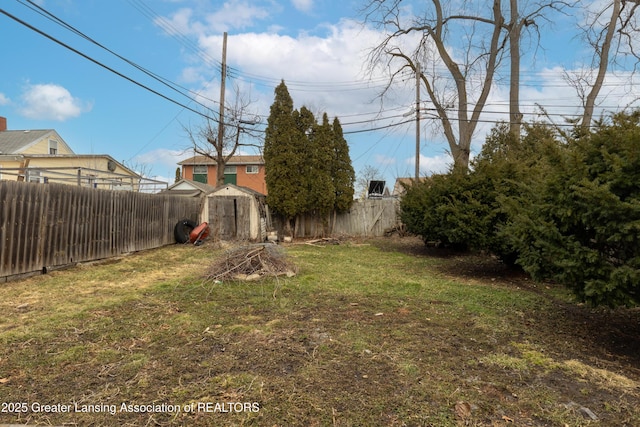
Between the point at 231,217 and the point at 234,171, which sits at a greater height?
the point at 234,171

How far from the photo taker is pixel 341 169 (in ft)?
50.4

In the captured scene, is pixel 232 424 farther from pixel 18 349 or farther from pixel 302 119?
pixel 302 119

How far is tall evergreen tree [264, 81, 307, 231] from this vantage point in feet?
47.4

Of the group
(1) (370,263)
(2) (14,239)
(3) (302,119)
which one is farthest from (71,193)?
(3) (302,119)

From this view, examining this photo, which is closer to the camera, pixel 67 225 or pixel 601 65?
pixel 67 225

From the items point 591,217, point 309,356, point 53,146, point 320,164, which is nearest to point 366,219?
point 320,164

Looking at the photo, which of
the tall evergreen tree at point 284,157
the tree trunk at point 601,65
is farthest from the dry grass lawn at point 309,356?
the tree trunk at point 601,65

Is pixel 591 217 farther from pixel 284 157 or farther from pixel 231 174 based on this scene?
pixel 231 174

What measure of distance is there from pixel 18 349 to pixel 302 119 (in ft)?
40.7

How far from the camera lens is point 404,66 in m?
17.4

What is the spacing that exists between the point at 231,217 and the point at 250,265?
7.43 m

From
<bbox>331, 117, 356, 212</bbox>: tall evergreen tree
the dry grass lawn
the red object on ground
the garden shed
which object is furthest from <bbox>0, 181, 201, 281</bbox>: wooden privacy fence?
<bbox>331, 117, 356, 212</bbox>: tall evergreen tree

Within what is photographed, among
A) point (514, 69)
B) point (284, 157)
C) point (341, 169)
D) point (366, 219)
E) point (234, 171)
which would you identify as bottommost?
point (366, 219)

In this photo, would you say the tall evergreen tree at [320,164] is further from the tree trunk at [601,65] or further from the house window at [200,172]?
the house window at [200,172]
